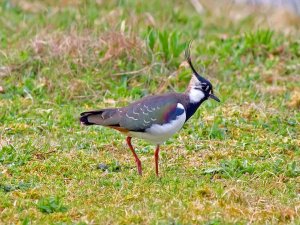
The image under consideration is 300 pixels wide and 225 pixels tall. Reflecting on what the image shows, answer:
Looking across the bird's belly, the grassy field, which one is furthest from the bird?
the grassy field

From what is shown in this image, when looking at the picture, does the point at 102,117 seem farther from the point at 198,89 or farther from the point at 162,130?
the point at 198,89

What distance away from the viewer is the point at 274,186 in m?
6.39

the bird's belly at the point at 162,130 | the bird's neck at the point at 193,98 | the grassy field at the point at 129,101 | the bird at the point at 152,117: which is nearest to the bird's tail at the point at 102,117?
the bird at the point at 152,117

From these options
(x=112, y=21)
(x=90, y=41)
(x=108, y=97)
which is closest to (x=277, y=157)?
(x=108, y=97)

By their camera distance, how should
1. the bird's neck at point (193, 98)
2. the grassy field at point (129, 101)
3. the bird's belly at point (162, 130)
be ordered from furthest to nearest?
the bird's neck at point (193, 98), the bird's belly at point (162, 130), the grassy field at point (129, 101)

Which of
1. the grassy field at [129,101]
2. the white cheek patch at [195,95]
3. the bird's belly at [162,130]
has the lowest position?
the grassy field at [129,101]

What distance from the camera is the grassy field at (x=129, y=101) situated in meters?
5.82

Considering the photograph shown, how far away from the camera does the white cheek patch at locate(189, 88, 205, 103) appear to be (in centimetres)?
677

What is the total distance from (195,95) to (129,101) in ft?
6.44

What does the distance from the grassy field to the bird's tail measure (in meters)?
0.43

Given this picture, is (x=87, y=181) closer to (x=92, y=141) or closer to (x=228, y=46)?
(x=92, y=141)

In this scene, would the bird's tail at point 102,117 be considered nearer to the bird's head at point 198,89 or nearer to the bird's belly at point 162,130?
the bird's belly at point 162,130

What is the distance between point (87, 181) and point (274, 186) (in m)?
1.50

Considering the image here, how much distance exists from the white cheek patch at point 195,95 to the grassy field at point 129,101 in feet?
1.94
